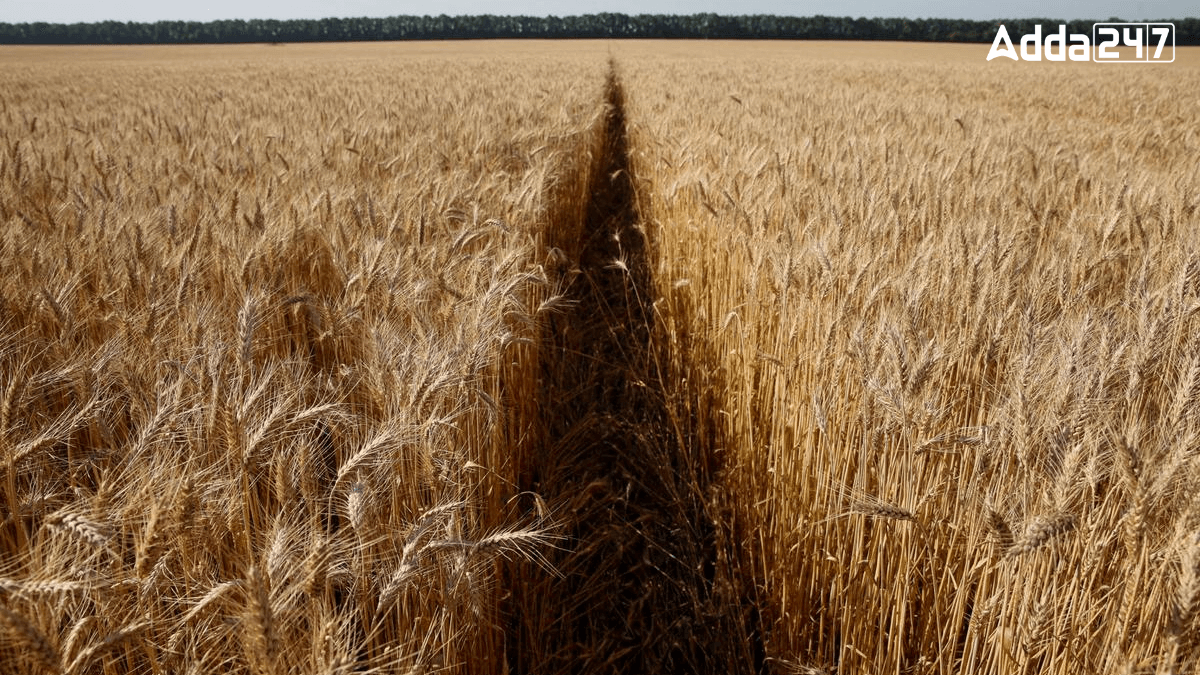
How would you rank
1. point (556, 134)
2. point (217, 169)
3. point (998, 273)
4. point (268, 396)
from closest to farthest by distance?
point (268, 396)
point (998, 273)
point (217, 169)
point (556, 134)

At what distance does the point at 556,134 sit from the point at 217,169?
2058 millimetres

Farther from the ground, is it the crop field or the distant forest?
the distant forest

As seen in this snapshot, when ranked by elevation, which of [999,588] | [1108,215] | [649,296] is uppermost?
[1108,215]

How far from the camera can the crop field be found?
873 millimetres

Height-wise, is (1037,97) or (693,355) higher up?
(1037,97)

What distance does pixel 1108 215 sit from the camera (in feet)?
6.95

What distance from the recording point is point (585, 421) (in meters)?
2.46

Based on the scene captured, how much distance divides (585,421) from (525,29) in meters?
67.5

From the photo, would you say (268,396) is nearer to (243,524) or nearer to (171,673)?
(243,524)

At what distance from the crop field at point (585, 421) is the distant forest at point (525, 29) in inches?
2483

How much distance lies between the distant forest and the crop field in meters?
63.1

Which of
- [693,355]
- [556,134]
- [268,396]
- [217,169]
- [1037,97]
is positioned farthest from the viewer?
[1037,97]

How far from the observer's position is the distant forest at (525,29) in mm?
57375

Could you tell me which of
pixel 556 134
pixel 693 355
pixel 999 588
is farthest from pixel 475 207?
pixel 556 134
